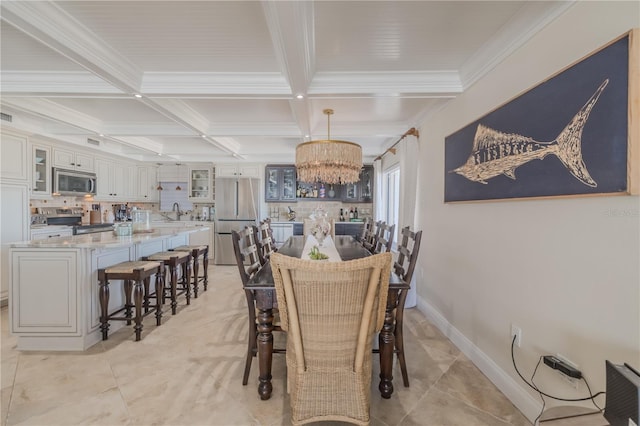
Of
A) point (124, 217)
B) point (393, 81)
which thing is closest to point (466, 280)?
point (393, 81)

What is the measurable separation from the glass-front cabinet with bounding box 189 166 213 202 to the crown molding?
4.61 m

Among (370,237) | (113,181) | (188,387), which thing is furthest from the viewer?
(113,181)

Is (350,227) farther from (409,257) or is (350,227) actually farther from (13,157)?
(13,157)

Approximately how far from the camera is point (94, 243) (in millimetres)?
2447

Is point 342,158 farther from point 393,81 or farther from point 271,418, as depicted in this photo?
point 271,418

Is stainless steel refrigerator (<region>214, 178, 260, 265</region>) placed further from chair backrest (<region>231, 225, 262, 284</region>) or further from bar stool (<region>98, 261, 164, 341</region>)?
chair backrest (<region>231, 225, 262, 284</region>)

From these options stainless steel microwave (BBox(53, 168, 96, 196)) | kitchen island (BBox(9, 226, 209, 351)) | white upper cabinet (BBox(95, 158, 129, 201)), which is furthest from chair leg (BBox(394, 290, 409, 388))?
white upper cabinet (BBox(95, 158, 129, 201))

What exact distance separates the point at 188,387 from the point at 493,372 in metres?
2.18

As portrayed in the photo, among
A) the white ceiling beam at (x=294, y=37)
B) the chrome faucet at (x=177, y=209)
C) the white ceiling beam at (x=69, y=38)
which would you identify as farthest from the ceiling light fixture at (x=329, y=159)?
the chrome faucet at (x=177, y=209)

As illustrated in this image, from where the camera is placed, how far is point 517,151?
1750 mm

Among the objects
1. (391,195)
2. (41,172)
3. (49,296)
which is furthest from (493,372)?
(41,172)

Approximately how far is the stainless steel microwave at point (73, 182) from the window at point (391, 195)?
5339 mm

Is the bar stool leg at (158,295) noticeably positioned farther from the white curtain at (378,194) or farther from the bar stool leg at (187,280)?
the white curtain at (378,194)

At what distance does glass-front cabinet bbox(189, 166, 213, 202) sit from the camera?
638 centimetres
